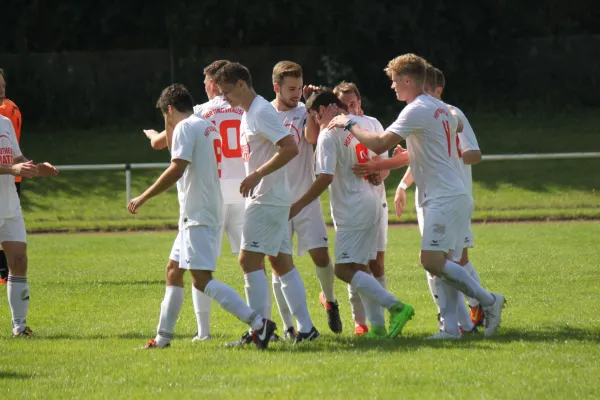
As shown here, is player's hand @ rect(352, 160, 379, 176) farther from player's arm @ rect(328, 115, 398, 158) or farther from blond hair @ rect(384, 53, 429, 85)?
blond hair @ rect(384, 53, 429, 85)

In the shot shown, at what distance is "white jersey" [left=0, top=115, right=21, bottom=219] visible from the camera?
9.37 m

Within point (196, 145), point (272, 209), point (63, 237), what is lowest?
point (63, 237)

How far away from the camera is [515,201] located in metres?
22.2

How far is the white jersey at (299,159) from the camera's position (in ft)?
29.0

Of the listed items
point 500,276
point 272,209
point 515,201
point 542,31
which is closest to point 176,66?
point 542,31

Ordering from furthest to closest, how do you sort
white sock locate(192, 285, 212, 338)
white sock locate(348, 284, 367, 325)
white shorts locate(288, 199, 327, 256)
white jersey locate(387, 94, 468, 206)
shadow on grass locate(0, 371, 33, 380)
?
white sock locate(348, 284, 367, 325)
white shorts locate(288, 199, 327, 256)
white sock locate(192, 285, 212, 338)
white jersey locate(387, 94, 468, 206)
shadow on grass locate(0, 371, 33, 380)

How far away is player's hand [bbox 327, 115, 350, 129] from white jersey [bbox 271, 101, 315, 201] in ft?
2.26

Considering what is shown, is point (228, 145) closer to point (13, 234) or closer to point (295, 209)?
point (295, 209)

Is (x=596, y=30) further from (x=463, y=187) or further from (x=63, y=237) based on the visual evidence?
(x=463, y=187)

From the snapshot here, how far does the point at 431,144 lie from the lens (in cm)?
807

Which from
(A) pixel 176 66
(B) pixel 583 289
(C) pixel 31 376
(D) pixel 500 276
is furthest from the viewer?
(A) pixel 176 66

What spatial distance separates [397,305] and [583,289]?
3.42 m

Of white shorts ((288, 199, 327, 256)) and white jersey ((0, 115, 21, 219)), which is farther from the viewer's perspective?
white jersey ((0, 115, 21, 219))

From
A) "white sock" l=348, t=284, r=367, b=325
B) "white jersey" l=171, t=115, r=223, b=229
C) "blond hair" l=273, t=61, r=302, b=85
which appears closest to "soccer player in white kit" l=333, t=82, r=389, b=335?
"white sock" l=348, t=284, r=367, b=325
